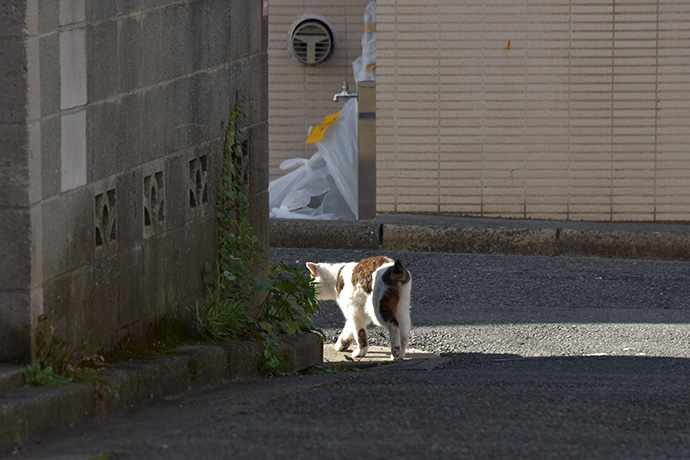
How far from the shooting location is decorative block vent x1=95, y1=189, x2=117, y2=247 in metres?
5.03

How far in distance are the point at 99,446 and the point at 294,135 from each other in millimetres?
9411

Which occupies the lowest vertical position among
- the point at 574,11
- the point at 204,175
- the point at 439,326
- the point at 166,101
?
the point at 439,326

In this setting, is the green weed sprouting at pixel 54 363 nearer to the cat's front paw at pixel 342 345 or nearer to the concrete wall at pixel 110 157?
the concrete wall at pixel 110 157

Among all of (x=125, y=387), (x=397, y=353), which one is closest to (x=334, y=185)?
(x=397, y=353)

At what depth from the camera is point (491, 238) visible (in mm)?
10727

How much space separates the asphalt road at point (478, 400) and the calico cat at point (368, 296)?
353mm

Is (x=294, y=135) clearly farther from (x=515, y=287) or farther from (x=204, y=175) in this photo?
(x=204, y=175)

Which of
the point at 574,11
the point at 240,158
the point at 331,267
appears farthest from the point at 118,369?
the point at 574,11

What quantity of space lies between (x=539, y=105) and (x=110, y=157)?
712cm

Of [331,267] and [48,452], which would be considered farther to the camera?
[331,267]

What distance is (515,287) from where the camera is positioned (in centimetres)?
936

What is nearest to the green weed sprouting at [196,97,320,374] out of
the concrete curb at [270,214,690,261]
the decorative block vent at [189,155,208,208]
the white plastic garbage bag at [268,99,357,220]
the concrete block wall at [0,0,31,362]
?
the decorative block vent at [189,155,208,208]

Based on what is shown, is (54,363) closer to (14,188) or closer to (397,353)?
(14,188)

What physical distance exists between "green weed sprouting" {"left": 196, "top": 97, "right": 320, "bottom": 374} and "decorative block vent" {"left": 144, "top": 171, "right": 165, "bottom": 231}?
2.26 ft
